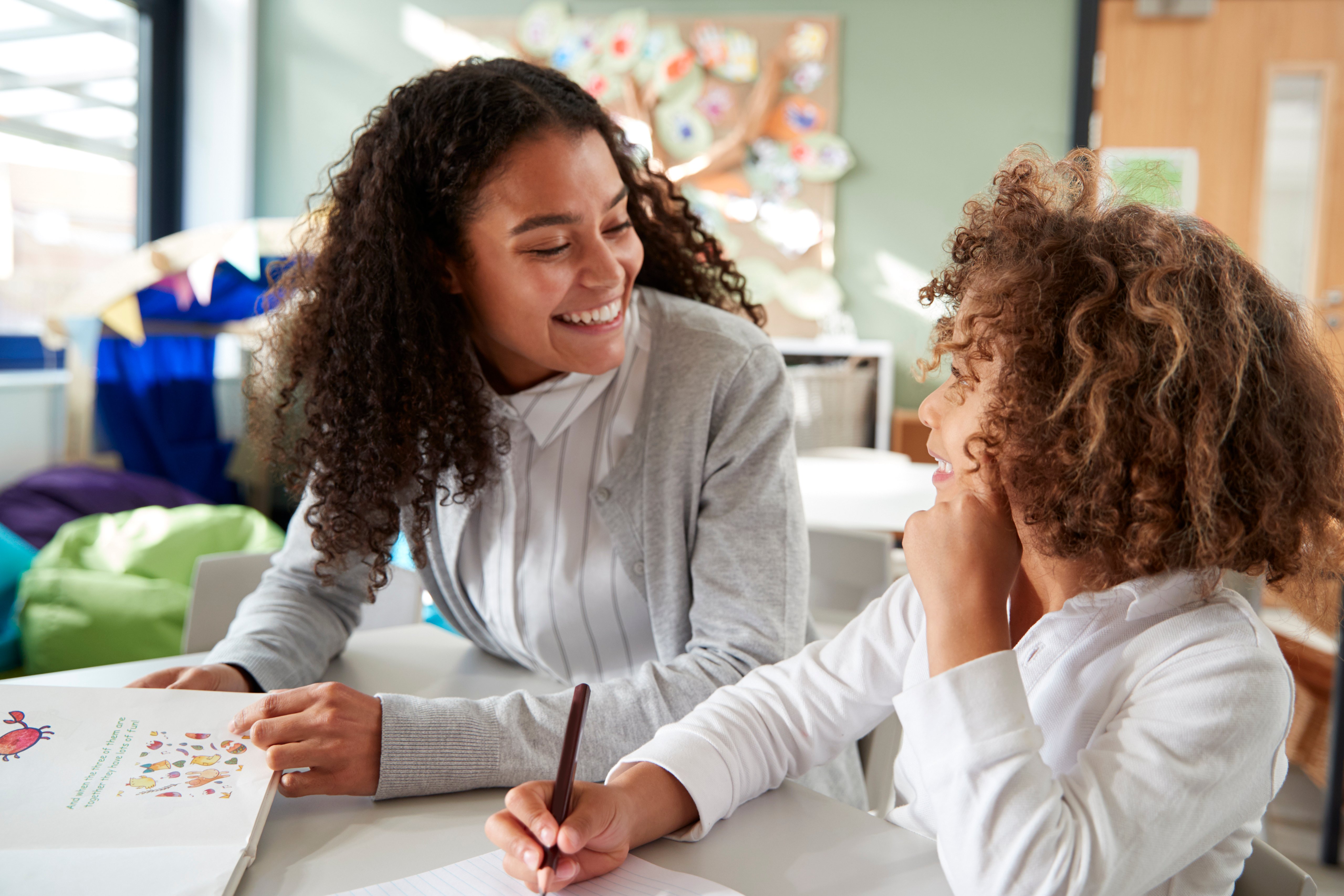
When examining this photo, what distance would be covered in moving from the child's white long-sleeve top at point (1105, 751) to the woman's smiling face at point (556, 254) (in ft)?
1.58

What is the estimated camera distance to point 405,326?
105 centimetres

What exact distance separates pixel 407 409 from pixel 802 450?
2561mm

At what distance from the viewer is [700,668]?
3.00 ft

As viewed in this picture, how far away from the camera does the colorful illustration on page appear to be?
27.1 inches

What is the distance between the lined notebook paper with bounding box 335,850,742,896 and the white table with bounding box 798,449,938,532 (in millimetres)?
1167

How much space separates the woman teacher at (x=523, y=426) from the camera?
1.00 m

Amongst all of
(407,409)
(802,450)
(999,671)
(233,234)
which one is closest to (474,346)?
(407,409)

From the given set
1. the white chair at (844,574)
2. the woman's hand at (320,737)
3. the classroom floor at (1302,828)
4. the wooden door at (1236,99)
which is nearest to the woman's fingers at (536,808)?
the woman's hand at (320,737)

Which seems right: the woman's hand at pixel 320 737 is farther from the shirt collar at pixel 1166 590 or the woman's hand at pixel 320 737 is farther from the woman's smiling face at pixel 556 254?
the shirt collar at pixel 1166 590

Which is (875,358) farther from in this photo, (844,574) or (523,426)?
(523,426)

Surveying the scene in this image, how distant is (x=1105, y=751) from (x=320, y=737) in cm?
54

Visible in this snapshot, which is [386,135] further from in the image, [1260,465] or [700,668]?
[1260,465]

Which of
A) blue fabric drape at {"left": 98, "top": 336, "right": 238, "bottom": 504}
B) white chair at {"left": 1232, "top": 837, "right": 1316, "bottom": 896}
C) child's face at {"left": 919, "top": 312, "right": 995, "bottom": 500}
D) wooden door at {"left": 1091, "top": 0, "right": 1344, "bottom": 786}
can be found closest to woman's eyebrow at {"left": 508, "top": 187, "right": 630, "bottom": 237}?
child's face at {"left": 919, "top": 312, "right": 995, "bottom": 500}

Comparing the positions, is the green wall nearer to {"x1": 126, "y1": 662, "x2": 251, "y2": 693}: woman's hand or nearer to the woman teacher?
the woman teacher
